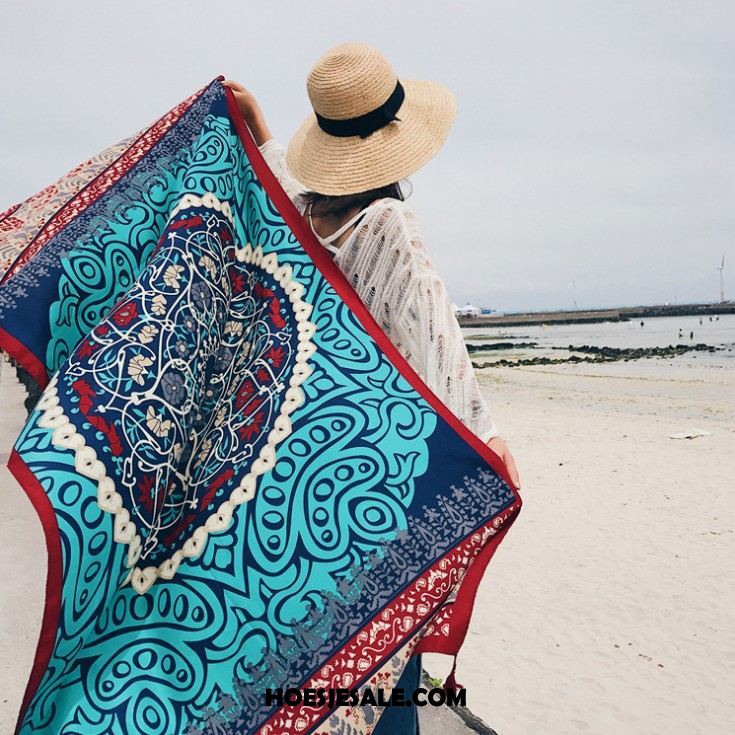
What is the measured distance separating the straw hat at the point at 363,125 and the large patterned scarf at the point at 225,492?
238mm

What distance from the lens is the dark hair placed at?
1.62m

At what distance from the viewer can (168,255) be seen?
1546mm

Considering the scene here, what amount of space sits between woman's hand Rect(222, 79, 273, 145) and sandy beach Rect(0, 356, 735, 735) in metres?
2.50

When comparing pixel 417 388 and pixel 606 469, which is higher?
pixel 417 388

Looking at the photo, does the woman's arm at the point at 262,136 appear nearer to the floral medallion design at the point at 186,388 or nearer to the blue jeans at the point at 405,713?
the floral medallion design at the point at 186,388

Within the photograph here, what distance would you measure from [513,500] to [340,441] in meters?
0.42

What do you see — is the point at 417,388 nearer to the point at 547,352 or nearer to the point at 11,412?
the point at 11,412

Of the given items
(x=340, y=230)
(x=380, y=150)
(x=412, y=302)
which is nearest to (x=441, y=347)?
(x=412, y=302)

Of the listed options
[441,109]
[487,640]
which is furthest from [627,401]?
[441,109]

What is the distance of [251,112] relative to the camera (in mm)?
1938

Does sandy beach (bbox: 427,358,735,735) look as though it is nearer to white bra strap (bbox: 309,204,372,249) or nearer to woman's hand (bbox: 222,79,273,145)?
white bra strap (bbox: 309,204,372,249)

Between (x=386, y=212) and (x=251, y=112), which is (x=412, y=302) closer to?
(x=386, y=212)

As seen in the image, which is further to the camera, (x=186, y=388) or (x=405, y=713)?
(x=405, y=713)

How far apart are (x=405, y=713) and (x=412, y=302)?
3.47ft
